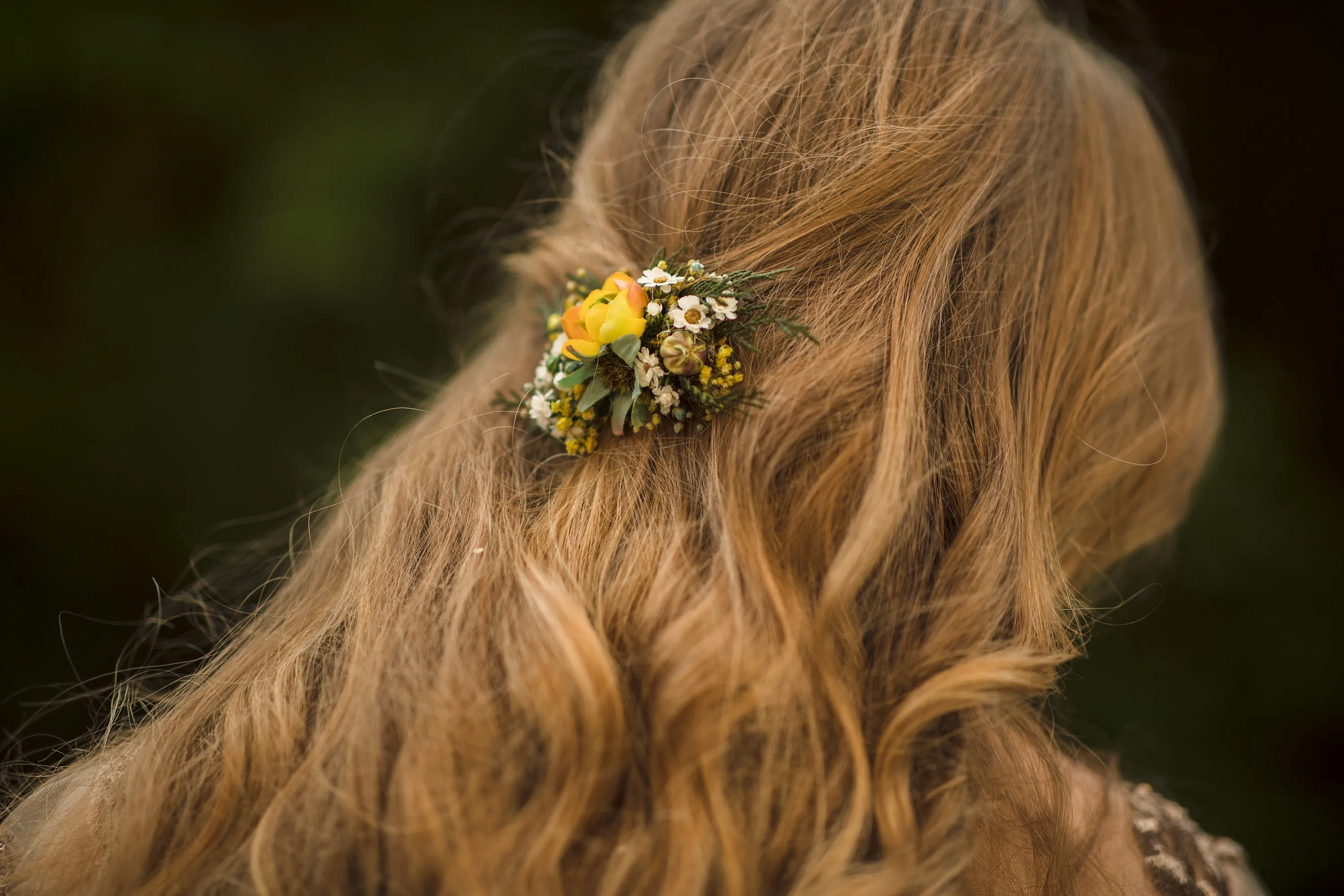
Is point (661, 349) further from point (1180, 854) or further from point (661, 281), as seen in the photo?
point (1180, 854)

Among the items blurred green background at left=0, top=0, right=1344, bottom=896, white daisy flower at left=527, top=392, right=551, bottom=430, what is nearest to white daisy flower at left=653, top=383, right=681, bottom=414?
white daisy flower at left=527, top=392, right=551, bottom=430

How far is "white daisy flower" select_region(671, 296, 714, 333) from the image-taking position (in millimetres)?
753

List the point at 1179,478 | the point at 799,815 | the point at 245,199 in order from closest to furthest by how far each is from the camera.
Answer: the point at 799,815
the point at 1179,478
the point at 245,199

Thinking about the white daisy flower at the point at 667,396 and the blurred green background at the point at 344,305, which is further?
the blurred green background at the point at 344,305

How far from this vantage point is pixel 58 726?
1649mm

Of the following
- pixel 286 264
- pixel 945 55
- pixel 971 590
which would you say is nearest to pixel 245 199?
pixel 286 264

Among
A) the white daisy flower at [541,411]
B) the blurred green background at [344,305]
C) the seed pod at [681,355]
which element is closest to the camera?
the seed pod at [681,355]

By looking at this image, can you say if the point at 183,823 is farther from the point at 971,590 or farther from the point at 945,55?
the point at 945,55

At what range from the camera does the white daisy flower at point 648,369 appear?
2.45 feet

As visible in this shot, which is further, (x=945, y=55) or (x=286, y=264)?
(x=286, y=264)

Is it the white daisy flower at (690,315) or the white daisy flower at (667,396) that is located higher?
the white daisy flower at (690,315)

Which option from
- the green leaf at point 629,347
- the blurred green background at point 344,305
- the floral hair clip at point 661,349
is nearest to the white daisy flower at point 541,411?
the floral hair clip at point 661,349

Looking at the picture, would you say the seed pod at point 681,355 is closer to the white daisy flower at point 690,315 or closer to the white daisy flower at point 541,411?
the white daisy flower at point 690,315

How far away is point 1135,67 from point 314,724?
1716mm
